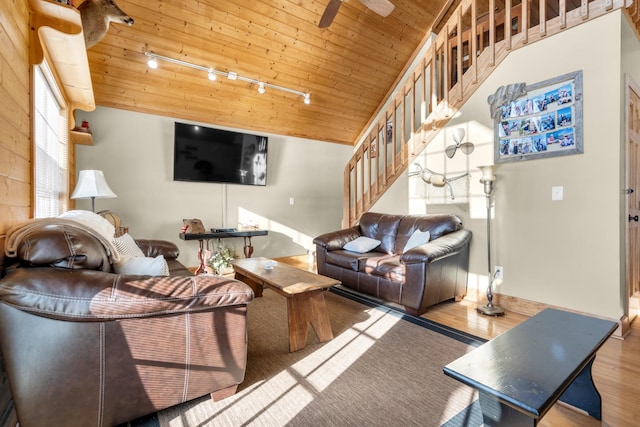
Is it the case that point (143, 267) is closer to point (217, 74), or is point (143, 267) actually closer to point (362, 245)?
point (362, 245)

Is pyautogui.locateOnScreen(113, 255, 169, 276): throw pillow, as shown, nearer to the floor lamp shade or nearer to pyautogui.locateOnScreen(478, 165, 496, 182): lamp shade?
the floor lamp shade

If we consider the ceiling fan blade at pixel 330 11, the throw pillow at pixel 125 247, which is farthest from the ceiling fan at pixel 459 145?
the throw pillow at pixel 125 247

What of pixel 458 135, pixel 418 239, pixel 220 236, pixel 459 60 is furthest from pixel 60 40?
pixel 459 60

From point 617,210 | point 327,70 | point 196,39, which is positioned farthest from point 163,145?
point 617,210

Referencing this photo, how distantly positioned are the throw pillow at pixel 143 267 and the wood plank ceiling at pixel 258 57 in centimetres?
307

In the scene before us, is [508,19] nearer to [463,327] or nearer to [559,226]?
[559,226]

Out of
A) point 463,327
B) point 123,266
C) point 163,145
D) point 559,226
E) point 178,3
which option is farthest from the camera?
point 163,145

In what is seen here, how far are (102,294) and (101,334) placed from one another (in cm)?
17

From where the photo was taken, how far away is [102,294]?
1.23 metres

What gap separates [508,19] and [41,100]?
4.22 m

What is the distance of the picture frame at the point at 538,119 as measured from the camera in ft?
8.67

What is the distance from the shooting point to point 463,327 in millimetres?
2551

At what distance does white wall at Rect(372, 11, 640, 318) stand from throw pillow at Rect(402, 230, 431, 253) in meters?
0.54

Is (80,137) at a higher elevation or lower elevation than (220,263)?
higher
